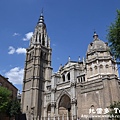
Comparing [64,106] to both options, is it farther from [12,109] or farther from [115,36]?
[115,36]

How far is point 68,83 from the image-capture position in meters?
39.6

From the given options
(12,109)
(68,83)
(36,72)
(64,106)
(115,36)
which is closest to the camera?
(115,36)

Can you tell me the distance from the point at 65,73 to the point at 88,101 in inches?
592

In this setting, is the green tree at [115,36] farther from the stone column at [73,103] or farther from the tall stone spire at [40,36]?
the tall stone spire at [40,36]

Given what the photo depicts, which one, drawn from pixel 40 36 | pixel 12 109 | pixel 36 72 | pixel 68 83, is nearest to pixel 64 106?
pixel 68 83

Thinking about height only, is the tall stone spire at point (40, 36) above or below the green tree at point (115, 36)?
above

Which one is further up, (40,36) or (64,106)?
(40,36)

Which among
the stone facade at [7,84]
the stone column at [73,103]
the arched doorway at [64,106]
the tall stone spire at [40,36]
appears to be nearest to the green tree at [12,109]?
the stone facade at [7,84]

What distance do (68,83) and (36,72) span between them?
13196mm

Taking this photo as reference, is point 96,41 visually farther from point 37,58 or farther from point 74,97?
point 37,58

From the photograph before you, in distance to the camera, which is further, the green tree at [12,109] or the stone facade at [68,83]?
the green tree at [12,109]

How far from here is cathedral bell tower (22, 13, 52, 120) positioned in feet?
146

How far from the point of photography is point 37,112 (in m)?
43.1

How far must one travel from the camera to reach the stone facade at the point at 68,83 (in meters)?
29.8
